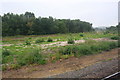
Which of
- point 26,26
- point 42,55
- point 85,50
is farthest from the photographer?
point 26,26

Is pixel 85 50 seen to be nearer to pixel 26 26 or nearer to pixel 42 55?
pixel 42 55

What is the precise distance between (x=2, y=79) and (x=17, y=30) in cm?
3262

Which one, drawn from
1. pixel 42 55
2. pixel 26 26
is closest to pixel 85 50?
pixel 42 55

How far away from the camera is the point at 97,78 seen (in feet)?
12.5

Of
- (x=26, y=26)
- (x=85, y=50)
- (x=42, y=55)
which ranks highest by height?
(x=26, y=26)

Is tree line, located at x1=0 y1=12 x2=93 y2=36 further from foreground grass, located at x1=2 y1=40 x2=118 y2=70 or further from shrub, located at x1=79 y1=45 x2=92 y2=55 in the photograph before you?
shrub, located at x1=79 y1=45 x2=92 y2=55

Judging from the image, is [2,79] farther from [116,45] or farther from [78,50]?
[116,45]

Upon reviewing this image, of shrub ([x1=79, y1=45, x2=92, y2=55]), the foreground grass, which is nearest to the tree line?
the foreground grass

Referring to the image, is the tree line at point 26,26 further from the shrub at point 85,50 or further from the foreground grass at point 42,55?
the shrub at point 85,50

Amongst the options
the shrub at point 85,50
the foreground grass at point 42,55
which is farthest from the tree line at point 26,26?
the shrub at point 85,50

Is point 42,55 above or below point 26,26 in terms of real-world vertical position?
below

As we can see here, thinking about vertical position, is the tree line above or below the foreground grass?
above

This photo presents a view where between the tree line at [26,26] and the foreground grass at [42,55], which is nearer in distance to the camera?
the foreground grass at [42,55]

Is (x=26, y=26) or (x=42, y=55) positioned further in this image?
(x=26, y=26)
